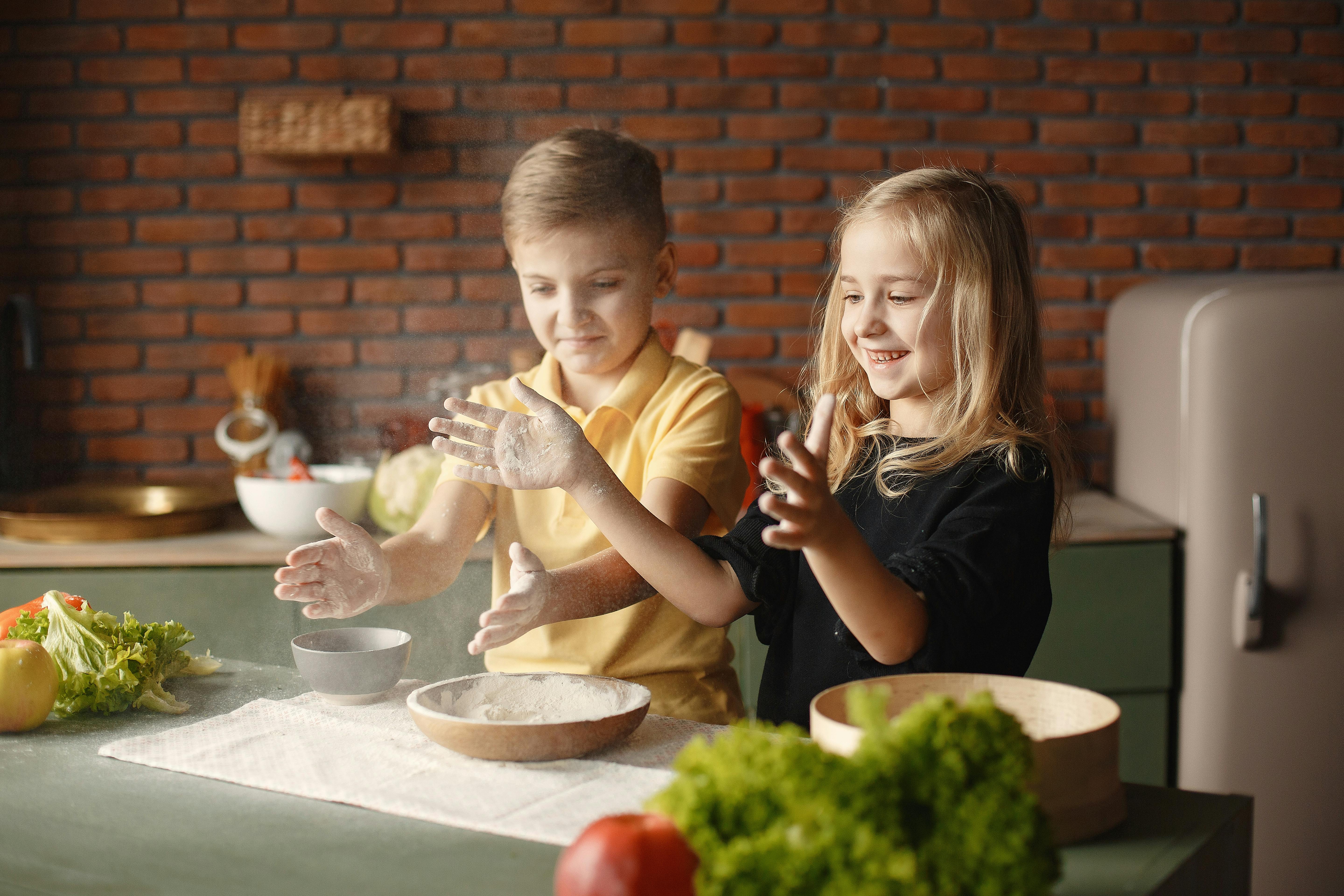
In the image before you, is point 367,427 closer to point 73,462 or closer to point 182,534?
point 182,534

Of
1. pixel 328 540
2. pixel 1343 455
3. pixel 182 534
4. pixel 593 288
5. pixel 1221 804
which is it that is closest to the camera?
pixel 1221 804

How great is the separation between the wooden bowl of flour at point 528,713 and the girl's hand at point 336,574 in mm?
118

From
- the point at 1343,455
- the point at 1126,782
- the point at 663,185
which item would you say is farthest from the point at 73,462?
the point at 1343,455

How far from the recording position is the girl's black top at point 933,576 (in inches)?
40.6

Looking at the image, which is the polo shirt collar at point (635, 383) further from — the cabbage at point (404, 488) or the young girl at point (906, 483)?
the cabbage at point (404, 488)

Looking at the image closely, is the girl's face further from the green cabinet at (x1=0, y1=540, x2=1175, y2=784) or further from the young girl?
the green cabinet at (x1=0, y1=540, x2=1175, y2=784)

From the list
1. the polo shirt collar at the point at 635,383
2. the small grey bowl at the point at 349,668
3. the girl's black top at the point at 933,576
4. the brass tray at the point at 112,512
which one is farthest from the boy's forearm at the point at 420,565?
the brass tray at the point at 112,512

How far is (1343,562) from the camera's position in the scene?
2.03 metres

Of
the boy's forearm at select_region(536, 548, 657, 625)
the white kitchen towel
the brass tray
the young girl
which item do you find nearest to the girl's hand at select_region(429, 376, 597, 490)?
the young girl

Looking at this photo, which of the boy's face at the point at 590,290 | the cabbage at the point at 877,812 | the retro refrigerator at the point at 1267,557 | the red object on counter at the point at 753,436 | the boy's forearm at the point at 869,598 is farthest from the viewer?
the red object on counter at the point at 753,436

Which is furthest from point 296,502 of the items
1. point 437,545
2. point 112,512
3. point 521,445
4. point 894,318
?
point 894,318

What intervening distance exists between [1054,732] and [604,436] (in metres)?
0.64

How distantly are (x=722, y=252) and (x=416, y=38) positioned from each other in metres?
0.81

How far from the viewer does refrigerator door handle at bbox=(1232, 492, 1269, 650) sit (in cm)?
202
